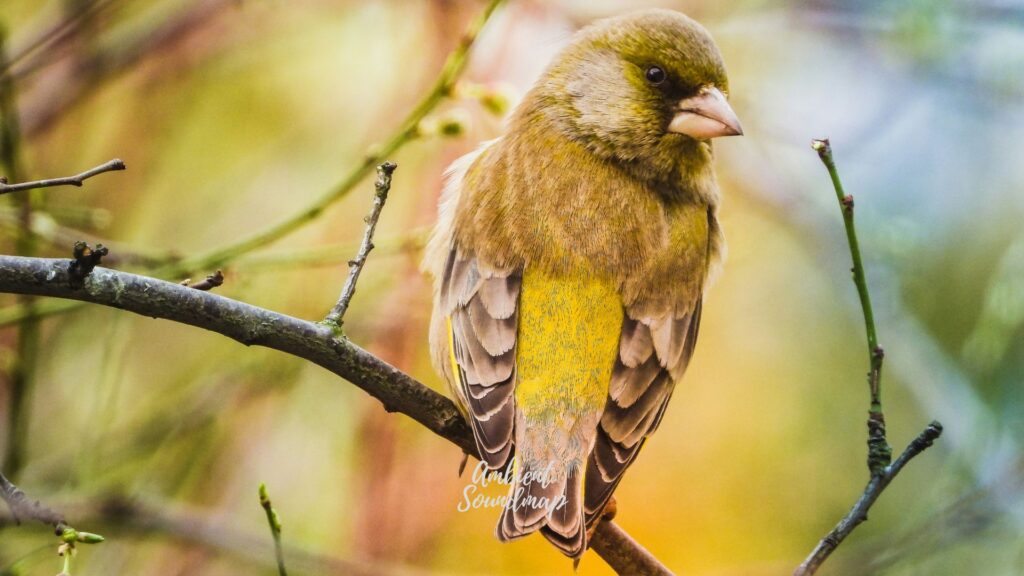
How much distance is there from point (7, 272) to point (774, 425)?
5259mm

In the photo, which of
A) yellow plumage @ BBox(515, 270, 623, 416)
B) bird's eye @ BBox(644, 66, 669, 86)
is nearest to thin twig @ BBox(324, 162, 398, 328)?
yellow plumage @ BBox(515, 270, 623, 416)

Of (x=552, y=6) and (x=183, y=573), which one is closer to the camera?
(x=183, y=573)

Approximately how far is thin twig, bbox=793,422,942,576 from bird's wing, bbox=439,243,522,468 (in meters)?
1.02

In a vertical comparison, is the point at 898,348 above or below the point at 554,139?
below

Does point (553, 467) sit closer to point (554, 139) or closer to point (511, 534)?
point (511, 534)

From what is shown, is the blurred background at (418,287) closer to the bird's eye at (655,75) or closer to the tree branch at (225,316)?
the bird's eye at (655,75)

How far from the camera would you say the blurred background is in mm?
4035

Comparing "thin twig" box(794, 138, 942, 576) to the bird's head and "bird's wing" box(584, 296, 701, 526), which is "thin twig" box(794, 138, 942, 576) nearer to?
"bird's wing" box(584, 296, 701, 526)

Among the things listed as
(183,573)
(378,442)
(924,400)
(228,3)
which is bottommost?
(183,573)

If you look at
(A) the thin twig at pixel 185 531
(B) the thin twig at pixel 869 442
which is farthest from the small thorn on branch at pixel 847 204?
(A) the thin twig at pixel 185 531

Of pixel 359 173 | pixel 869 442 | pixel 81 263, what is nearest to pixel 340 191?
pixel 359 173

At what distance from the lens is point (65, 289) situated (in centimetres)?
220

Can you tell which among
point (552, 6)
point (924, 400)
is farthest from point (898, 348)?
point (552, 6)

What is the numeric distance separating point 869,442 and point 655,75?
188 centimetres
